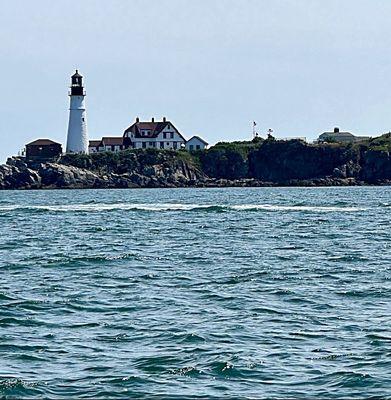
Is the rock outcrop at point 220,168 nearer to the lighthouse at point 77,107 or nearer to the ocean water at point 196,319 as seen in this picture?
the lighthouse at point 77,107

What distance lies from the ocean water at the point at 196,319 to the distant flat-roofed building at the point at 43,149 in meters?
143

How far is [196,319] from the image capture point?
86.8ft

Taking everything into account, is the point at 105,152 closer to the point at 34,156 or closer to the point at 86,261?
the point at 34,156

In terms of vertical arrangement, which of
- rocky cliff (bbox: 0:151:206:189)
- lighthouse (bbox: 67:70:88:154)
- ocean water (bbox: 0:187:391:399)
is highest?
lighthouse (bbox: 67:70:88:154)

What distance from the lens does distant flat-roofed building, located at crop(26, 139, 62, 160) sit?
7643 inches

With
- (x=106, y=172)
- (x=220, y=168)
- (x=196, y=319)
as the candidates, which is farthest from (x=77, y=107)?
(x=196, y=319)

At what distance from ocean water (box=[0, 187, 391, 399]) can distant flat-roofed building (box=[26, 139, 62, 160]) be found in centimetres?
14261

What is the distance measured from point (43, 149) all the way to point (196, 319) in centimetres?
17277

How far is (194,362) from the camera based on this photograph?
21656 mm

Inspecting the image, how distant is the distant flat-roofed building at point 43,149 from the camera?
194 meters

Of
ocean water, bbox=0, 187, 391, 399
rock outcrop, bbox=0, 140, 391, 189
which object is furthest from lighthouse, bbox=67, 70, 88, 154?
ocean water, bbox=0, 187, 391, 399

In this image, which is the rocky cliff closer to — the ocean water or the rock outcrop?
the rock outcrop

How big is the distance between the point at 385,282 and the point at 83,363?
15.0 meters

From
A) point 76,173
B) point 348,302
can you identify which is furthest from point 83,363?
point 76,173
